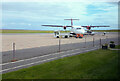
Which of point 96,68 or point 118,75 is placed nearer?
point 118,75

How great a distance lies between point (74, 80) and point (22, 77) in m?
2.62

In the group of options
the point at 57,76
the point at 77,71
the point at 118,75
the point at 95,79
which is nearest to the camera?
the point at 118,75

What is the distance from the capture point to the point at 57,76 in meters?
6.54

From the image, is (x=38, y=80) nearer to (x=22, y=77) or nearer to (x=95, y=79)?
(x=22, y=77)

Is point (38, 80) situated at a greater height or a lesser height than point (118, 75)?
lesser

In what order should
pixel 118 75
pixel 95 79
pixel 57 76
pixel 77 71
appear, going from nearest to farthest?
pixel 118 75
pixel 95 79
pixel 57 76
pixel 77 71

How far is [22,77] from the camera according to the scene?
671 centimetres

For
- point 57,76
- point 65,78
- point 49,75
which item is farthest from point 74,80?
point 49,75

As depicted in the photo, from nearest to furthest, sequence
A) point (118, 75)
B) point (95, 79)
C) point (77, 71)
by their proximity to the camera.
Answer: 1. point (118, 75)
2. point (95, 79)
3. point (77, 71)

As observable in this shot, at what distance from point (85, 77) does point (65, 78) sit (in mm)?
946

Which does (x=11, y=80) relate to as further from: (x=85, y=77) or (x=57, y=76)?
(x=85, y=77)

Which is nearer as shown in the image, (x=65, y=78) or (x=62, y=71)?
(x=65, y=78)

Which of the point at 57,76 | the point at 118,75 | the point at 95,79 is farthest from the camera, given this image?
the point at 57,76

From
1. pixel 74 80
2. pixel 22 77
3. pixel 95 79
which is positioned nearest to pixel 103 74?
pixel 95 79
